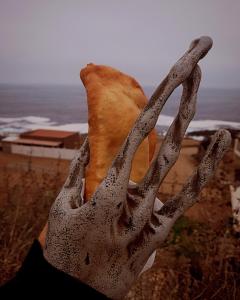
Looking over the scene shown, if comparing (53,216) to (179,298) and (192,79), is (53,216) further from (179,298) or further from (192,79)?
(179,298)

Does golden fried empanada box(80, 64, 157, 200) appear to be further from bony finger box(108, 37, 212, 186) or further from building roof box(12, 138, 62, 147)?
building roof box(12, 138, 62, 147)

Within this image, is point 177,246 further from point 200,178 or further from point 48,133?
point 48,133

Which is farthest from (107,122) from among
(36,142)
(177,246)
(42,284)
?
(36,142)

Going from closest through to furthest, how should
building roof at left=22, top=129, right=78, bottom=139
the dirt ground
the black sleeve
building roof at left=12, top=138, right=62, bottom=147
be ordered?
the black sleeve, the dirt ground, building roof at left=12, top=138, right=62, bottom=147, building roof at left=22, top=129, right=78, bottom=139

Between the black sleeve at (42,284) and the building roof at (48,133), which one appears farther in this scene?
the building roof at (48,133)

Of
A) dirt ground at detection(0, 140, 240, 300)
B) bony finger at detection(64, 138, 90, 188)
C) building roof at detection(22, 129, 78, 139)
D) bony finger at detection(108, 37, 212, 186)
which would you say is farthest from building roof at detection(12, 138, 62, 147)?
bony finger at detection(108, 37, 212, 186)

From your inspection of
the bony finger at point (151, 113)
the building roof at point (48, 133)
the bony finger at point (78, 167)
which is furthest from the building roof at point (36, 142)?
the bony finger at point (151, 113)

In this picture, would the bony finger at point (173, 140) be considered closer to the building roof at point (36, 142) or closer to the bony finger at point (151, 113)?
A: the bony finger at point (151, 113)
